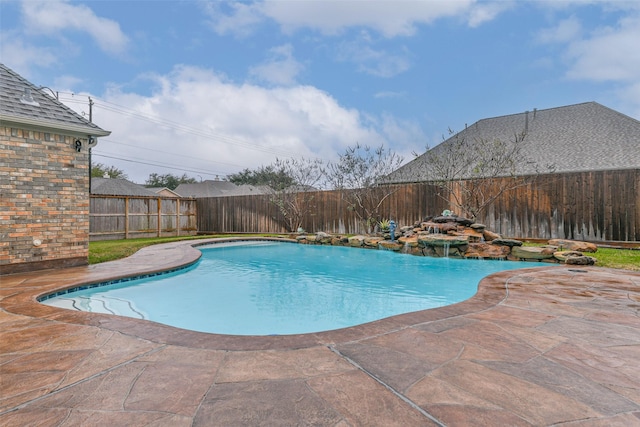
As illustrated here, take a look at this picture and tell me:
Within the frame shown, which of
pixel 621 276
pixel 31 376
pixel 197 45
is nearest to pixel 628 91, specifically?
pixel 621 276

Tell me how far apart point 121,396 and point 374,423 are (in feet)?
4.18

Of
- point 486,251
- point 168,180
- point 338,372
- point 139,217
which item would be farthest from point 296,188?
point 168,180

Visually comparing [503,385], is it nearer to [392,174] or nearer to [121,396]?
[121,396]

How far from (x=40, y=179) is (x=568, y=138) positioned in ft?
54.2

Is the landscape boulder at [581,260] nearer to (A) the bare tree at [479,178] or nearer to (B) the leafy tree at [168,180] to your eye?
(A) the bare tree at [479,178]

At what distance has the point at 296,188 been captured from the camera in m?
14.6

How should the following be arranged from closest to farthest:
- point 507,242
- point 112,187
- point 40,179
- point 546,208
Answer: point 40,179 < point 507,242 < point 546,208 < point 112,187

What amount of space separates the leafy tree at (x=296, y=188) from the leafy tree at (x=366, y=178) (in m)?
1.39

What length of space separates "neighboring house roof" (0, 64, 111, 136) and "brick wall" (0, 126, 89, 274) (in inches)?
9.4

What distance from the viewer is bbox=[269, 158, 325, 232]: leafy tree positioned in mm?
13739

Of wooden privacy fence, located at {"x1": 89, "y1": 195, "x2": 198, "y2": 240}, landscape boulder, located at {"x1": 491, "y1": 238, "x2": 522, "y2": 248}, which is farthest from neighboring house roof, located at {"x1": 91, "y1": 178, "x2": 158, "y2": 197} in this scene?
landscape boulder, located at {"x1": 491, "y1": 238, "x2": 522, "y2": 248}

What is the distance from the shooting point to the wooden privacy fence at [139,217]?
11.6 metres

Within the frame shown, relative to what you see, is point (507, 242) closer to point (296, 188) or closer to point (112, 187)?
point (296, 188)

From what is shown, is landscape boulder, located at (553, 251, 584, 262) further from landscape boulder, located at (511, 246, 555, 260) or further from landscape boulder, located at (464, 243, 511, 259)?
landscape boulder, located at (464, 243, 511, 259)
